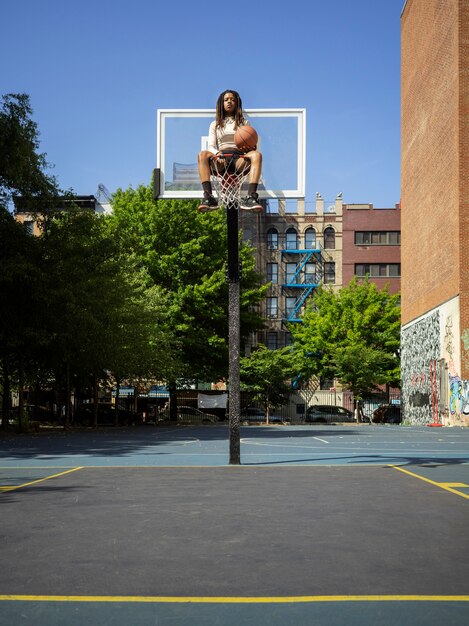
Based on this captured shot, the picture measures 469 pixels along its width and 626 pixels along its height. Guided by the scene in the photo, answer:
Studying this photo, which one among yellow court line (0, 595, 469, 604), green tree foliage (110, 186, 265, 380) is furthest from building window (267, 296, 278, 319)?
yellow court line (0, 595, 469, 604)

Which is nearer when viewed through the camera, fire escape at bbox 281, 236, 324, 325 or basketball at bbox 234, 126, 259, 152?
basketball at bbox 234, 126, 259, 152

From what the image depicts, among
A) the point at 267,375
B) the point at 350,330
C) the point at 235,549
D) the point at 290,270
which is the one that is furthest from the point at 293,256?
the point at 235,549

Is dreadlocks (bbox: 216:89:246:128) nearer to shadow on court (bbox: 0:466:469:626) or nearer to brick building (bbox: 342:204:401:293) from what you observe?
shadow on court (bbox: 0:466:469:626)

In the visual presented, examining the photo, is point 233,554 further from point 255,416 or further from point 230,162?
point 255,416

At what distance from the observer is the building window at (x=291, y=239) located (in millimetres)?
77438

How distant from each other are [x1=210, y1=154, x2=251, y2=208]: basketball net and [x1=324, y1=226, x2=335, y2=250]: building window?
210 feet

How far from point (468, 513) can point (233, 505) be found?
7.95 ft

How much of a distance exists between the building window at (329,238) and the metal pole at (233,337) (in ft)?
210

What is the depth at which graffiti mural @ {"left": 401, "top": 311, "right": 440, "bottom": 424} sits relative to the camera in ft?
135

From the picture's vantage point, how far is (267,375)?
5019cm

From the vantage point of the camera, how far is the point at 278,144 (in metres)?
15.0

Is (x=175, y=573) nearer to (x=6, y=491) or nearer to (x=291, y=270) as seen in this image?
(x=6, y=491)

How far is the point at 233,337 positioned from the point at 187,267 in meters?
34.0

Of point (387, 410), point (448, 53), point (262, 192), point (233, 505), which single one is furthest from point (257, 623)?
point (387, 410)
